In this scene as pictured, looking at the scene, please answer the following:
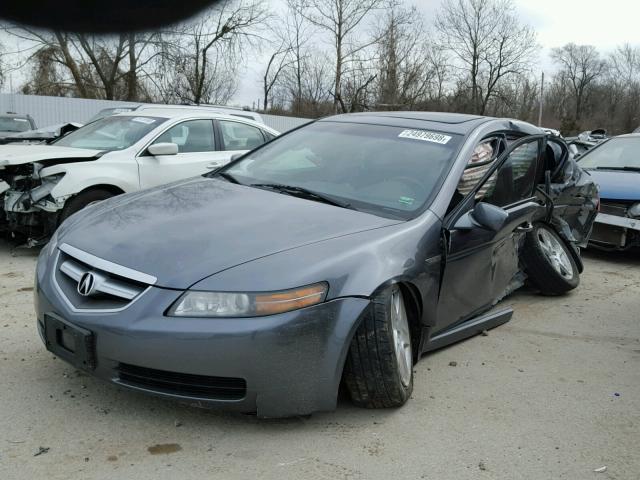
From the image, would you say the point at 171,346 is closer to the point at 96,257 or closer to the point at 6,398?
the point at 96,257

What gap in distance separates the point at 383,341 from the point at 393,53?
34499 millimetres

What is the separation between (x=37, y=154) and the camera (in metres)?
6.05

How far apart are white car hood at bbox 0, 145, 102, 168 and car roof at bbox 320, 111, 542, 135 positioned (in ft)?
9.30

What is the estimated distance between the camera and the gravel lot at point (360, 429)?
101 inches

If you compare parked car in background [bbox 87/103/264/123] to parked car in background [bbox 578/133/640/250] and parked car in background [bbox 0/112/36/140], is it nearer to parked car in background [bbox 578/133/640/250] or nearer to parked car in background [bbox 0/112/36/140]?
parked car in background [bbox 578/133/640/250]

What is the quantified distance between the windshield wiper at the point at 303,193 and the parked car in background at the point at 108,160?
2.77 meters

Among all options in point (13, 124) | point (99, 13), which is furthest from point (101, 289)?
point (13, 124)

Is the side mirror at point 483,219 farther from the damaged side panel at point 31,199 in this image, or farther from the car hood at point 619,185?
the car hood at point 619,185

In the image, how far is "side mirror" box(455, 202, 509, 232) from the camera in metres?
3.51

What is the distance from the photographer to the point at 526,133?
15.7 ft

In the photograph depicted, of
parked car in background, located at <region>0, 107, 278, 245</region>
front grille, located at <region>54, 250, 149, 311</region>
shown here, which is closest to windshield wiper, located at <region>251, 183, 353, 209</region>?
front grille, located at <region>54, 250, 149, 311</region>

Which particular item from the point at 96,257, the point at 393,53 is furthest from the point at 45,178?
the point at 393,53

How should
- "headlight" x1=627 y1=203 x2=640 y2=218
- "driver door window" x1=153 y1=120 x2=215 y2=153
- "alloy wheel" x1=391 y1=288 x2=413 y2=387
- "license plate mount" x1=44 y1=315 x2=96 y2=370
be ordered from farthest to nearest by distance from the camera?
"headlight" x1=627 y1=203 x2=640 y2=218 → "driver door window" x1=153 y1=120 x2=215 y2=153 → "alloy wheel" x1=391 y1=288 x2=413 y2=387 → "license plate mount" x1=44 y1=315 x2=96 y2=370

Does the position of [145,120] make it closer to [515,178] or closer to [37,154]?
[37,154]
